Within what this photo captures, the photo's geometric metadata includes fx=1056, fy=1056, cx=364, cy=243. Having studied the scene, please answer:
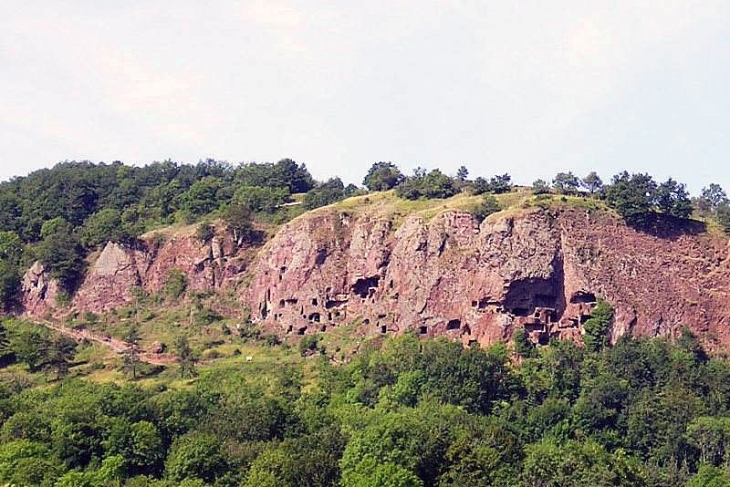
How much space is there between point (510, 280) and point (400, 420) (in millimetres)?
23192

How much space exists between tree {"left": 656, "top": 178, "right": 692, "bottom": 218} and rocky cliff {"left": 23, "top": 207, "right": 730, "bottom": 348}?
5.73 ft

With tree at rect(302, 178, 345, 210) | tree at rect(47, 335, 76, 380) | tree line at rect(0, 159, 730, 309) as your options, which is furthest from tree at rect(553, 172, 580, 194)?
tree at rect(47, 335, 76, 380)

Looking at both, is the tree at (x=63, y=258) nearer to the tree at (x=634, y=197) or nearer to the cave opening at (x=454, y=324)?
the cave opening at (x=454, y=324)

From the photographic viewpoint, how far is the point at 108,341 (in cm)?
9050

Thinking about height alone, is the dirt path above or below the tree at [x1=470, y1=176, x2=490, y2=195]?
below

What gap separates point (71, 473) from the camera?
53.0 meters

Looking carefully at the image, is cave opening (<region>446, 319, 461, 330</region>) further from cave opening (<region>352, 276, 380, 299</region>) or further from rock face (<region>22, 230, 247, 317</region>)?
rock face (<region>22, 230, 247, 317</region>)

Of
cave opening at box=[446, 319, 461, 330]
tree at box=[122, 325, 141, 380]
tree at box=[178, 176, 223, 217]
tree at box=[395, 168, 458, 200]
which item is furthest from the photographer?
tree at box=[178, 176, 223, 217]

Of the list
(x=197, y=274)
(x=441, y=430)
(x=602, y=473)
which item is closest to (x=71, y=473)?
(x=441, y=430)

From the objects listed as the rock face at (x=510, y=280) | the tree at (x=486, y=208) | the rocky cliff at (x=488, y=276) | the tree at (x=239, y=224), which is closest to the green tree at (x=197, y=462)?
the rock face at (x=510, y=280)

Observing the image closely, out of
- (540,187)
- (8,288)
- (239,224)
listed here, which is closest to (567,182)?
(540,187)

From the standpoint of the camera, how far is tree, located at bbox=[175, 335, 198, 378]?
80.7 meters

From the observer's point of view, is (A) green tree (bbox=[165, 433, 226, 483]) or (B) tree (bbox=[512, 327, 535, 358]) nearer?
(A) green tree (bbox=[165, 433, 226, 483])

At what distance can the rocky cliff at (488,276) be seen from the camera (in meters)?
81.1
